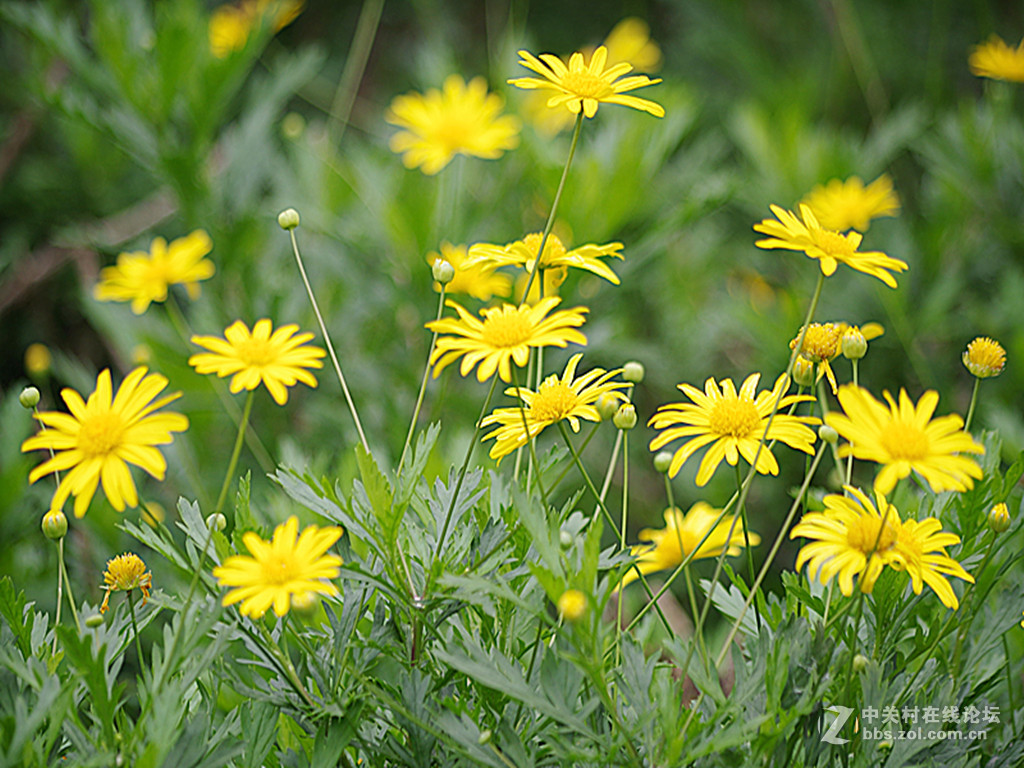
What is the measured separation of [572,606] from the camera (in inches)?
13.8

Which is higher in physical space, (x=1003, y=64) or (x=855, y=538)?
(x=1003, y=64)

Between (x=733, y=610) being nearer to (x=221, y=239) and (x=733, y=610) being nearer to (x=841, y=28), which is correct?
(x=221, y=239)

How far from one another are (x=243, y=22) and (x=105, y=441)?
1431 mm

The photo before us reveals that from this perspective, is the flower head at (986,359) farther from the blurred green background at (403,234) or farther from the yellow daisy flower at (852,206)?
the yellow daisy flower at (852,206)

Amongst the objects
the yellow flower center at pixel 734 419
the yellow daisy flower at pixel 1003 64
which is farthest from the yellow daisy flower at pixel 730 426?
the yellow daisy flower at pixel 1003 64

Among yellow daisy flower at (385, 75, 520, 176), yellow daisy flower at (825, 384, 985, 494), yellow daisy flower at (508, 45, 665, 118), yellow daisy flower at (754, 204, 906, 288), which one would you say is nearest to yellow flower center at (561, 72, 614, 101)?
yellow daisy flower at (508, 45, 665, 118)

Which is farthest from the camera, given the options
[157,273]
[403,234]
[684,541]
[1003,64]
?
[1003,64]

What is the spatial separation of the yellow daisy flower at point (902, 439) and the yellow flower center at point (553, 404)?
135mm

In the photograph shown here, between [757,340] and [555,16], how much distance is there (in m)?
1.46

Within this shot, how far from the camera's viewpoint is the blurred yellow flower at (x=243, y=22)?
1.13 metres

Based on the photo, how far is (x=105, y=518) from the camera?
93cm

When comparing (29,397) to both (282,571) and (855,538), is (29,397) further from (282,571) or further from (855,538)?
(855,538)

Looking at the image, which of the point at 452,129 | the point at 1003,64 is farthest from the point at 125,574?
the point at 1003,64

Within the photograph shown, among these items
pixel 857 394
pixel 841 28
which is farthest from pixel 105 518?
pixel 841 28
